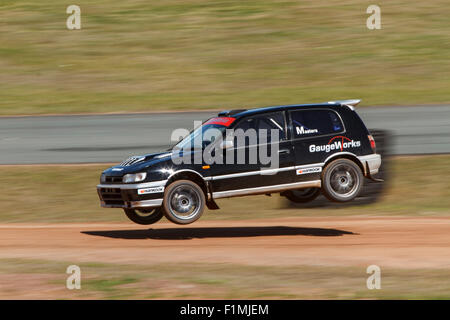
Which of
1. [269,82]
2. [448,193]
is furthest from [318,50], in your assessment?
[448,193]

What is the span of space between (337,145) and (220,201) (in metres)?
5.68

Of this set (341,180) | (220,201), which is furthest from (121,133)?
(341,180)

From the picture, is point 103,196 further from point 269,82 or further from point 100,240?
point 269,82

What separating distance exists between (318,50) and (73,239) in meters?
17.5

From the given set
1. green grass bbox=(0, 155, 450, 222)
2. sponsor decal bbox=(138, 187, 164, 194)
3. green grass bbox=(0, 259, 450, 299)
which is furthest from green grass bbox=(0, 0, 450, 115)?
green grass bbox=(0, 259, 450, 299)

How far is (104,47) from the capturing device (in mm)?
29547

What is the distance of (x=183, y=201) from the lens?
37.7ft

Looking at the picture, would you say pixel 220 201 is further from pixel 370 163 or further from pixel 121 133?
pixel 370 163

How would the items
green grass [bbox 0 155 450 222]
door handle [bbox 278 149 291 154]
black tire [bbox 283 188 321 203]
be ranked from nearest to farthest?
door handle [bbox 278 149 291 154] < black tire [bbox 283 188 321 203] < green grass [bbox 0 155 450 222]

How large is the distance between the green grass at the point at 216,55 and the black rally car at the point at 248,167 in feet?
36.5

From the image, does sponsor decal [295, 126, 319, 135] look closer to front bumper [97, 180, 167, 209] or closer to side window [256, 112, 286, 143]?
side window [256, 112, 286, 143]

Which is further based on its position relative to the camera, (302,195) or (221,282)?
(302,195)

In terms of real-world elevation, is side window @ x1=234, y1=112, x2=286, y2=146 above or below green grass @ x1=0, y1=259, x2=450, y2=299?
above

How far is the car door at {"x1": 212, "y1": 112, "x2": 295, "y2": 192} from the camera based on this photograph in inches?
450
